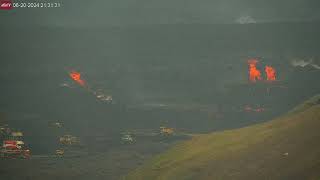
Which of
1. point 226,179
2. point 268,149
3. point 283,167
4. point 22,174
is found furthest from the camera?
point 22,174

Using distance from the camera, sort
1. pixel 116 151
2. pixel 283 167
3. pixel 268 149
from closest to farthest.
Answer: pixel 283 167 < pixel 268 149 < pixel 116 151

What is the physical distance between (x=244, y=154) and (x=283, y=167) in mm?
12165

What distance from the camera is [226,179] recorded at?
54.4 metres

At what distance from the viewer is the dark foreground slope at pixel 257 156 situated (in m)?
49.5

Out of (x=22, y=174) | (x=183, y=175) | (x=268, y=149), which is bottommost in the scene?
(x=22, y=174)

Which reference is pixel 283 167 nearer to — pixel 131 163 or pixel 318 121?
pixel 318 121

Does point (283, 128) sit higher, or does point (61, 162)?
point (283, 128)

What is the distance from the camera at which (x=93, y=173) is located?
125688 millimetres

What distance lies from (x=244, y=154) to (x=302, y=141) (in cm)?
933

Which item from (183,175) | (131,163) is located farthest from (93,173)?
(183,175)

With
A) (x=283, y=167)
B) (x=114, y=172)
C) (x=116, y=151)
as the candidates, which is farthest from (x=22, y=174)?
(x=283, y=167)

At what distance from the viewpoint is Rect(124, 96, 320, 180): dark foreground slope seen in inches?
1947

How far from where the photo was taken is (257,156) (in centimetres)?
5881

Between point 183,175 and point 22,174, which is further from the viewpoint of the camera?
point 22,174
